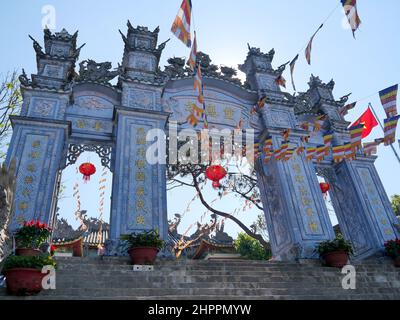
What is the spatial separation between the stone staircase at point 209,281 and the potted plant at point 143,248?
227mm

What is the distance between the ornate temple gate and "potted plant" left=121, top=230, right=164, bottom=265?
903mm

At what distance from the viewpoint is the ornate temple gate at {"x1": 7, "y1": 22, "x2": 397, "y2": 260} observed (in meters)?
9.20

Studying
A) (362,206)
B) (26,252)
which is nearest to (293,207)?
(362,206)

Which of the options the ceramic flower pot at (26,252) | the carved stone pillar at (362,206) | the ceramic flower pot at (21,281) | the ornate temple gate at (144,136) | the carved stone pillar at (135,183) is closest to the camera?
the ceramic flower pot at (21,281)

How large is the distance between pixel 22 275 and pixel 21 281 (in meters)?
0.09

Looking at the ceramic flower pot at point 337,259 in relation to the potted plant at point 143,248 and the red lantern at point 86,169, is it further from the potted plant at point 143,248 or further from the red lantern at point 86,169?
the red lantern at point 86,169

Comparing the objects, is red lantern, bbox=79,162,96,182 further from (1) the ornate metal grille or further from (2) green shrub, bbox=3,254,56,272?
(2) green shrub, bbox=3,254,56,272

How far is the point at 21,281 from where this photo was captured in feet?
17.5

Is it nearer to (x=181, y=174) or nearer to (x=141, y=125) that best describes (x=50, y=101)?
(x=141, y=125)

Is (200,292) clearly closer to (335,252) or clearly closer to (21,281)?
(21,281)

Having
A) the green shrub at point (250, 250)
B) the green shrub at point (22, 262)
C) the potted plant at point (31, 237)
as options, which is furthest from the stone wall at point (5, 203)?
the green shrub at point (250, 250)

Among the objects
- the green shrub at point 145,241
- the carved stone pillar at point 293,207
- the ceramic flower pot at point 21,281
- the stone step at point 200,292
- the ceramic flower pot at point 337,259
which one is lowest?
the stone step at point 200,292

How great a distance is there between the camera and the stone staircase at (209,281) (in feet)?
19.7
